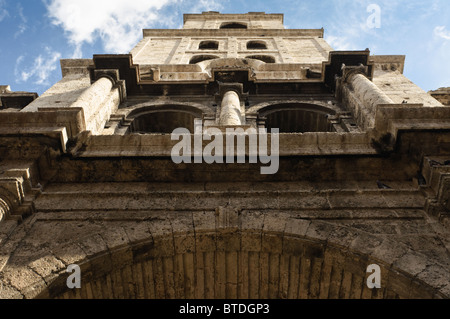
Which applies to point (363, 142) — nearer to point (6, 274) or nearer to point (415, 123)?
point (415, 123)

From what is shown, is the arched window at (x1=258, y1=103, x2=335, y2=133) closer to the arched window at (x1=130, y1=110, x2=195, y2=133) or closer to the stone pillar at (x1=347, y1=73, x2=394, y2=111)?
the stone pillar at (x1=347, y1=73, x2=394, y2=111)

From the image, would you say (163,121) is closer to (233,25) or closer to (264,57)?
(264,57)

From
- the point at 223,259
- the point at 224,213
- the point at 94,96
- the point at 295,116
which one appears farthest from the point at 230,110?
the point at 223,259

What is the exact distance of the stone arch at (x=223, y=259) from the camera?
5832mm

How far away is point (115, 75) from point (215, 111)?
3630 millimetres

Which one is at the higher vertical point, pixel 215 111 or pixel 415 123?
pixel 415 123

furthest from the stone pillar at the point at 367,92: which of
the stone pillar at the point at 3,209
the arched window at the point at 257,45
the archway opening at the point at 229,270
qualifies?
the arched window at the point at 257,45

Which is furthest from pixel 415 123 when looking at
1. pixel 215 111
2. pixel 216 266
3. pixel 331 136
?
pixel 215 111

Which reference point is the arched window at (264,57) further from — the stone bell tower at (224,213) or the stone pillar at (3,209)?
the stone pillar at (3,209)

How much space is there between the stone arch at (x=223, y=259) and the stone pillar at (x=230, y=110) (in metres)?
3.61

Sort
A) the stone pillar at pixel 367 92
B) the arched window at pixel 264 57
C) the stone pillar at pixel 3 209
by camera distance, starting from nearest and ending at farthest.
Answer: the stone pillar at pixel 3 209
the stone pillar at pixel 367 92
the arched window at pixel 264 57

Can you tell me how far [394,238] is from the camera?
604cm
